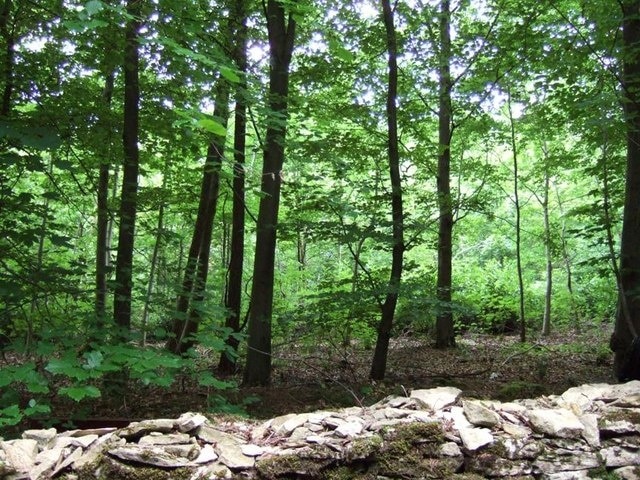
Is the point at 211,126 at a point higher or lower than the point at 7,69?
lower

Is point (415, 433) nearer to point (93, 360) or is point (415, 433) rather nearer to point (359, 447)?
point (359, 447)

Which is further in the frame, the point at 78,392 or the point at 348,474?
the point at 78,392

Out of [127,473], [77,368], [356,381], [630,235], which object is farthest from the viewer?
[356,381]

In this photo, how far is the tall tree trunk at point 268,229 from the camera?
20.4 feet

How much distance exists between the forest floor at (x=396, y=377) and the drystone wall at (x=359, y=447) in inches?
40.8

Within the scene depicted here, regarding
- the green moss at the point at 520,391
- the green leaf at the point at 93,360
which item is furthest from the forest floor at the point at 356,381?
the green leaf at the point at 93,360

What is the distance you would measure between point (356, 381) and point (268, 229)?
2451 millimetres

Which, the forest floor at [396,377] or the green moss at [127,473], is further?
the forest floor at [396,377]

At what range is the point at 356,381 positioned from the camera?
21.6 ft

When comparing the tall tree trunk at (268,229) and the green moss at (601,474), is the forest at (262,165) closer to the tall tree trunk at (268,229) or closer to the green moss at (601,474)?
the tall tree trunk at (268,229)

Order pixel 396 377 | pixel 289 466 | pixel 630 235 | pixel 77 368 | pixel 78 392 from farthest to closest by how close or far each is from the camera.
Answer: pixel 396 377
pixel 630 235
pixel 77 368
pixel 78 392
pixel 289 466

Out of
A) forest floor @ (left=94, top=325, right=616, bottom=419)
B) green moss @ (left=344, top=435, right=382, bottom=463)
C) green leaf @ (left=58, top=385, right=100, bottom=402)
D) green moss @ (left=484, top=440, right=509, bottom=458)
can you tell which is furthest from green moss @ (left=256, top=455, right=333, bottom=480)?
forest floor @ (left=94, top=325, right=616, bottom=419)

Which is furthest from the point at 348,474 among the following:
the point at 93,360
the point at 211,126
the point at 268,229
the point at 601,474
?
the point at 268,229

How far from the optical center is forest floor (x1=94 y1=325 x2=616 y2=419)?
5449 mm
